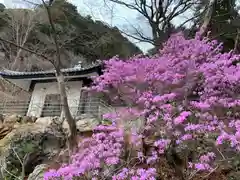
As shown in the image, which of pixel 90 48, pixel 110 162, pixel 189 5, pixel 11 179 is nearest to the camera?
pixel 110 162

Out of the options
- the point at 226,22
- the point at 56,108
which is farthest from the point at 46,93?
the point at 226,22

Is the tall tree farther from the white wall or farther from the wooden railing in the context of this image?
the white wall

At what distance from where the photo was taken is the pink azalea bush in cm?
475

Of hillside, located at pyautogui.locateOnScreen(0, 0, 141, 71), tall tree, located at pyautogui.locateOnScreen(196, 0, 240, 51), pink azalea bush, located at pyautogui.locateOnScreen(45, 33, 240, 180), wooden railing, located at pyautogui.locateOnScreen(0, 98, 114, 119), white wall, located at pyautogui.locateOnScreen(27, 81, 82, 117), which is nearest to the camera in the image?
pink azalea bush, located at pyautogui.locateOnScreen(45, 33, 240, 180)

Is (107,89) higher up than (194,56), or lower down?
lower down

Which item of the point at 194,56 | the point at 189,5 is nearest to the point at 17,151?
the point at 194,56

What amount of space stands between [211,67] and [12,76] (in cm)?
826

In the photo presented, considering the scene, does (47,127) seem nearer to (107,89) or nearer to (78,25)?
(107,89)

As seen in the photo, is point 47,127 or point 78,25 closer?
point 47,127

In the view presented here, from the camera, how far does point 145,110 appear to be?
18.1 feet

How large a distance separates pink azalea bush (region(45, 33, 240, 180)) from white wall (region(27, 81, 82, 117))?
15.9 feet

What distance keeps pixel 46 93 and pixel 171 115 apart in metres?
7.87

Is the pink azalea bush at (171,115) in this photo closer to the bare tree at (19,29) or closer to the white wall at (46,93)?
the white wall at (46,93)

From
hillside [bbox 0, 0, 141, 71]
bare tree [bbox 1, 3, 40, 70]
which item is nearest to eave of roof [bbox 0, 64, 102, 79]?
hillside [bbox 0, 0, 141, 71]
